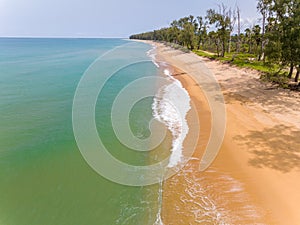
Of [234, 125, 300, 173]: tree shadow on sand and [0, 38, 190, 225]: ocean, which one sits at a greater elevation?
[234, 125, 300, 173]: tree shadow on sand

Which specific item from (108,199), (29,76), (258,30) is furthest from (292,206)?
(258,30)

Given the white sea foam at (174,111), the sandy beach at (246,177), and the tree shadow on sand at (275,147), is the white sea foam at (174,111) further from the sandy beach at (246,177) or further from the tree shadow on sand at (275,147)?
the tree shadow on sand at (275,147)

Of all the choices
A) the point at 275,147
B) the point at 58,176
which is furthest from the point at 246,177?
the point at 58,176

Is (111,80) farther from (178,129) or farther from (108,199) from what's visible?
(108,199)

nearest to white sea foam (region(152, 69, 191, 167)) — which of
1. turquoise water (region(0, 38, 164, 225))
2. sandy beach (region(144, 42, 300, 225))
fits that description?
sandy beach (region(144, 42, 300, 225))

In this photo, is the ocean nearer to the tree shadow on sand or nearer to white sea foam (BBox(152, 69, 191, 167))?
white sea foam (BBox(152, 69, 191, 167))

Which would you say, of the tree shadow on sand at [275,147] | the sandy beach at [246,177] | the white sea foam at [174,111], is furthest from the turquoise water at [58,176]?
the tree shadow on sand at [275,147]
